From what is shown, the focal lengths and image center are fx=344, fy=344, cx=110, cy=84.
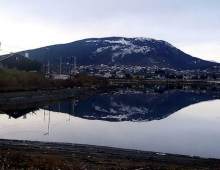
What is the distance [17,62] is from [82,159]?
63.4 meters

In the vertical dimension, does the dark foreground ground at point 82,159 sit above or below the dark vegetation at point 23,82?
below

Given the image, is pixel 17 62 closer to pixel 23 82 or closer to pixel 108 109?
pixel 23 82

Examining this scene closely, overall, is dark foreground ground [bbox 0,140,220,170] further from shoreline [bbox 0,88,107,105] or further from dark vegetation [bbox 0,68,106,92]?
dark vegetation [bbox 0,68,106,92]

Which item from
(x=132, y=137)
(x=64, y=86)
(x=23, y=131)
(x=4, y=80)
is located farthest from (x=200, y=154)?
(x=64, y=86)

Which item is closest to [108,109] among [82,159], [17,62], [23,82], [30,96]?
[30,96]

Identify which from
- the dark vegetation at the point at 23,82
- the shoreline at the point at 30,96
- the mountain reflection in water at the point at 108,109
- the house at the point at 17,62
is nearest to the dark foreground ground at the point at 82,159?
the mountain reflection in water at the point at 108,109

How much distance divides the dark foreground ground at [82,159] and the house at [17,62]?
55889 millimetres

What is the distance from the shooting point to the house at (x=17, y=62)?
73.9 meters

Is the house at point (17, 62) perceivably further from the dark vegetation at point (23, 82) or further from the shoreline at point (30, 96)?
the shoreline at point (30, 96)

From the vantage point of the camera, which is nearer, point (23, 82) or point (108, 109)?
point (108, 109)

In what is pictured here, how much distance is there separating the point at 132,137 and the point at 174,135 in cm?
365

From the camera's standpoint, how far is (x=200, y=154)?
20875 mm

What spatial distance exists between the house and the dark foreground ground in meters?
55.9

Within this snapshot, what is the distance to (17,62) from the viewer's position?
75.8m
